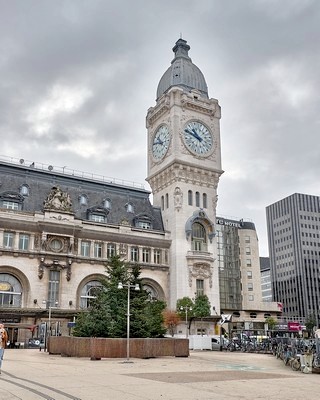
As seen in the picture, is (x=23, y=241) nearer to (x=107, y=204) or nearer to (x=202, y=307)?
(x=107, y=204)

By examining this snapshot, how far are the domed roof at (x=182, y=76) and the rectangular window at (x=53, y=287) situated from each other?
4010 centimetres

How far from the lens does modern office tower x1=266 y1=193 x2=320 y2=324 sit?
152 meters

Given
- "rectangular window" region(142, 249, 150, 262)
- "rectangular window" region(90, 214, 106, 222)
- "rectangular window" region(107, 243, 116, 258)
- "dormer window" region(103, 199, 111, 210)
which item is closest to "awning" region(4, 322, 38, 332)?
"rectangular window" region(107, 243, 116, 258)

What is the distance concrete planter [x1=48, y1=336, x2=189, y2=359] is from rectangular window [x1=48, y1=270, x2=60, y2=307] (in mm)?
25117

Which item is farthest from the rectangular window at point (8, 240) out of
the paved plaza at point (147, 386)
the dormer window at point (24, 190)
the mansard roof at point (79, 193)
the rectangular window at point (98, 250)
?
the paved plaza at point (147, 386)

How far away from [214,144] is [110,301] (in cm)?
4777

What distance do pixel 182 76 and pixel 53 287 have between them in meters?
44.1

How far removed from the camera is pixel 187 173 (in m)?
79.4

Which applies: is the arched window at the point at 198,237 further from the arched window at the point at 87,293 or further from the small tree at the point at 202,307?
the arched window at the point at 87,293

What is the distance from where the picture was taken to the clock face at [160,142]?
82438 mm

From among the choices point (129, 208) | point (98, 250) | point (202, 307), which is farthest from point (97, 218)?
point (202, 307)

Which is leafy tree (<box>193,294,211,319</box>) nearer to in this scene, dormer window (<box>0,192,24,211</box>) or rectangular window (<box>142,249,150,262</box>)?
rectangular window (<box>142,249,150,262</box>)

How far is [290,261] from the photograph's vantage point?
517 feet

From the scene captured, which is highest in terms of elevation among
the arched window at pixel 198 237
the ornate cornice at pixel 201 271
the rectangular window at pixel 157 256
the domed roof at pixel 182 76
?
the domed roof at pixel 182 76
